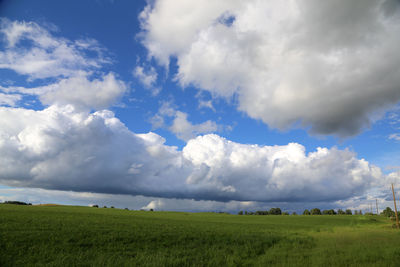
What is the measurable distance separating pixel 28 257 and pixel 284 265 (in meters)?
18.2

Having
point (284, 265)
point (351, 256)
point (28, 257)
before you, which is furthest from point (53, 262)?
point (351, 256)

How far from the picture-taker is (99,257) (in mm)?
17812

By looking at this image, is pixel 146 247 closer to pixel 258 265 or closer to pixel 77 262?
pixel 77 262

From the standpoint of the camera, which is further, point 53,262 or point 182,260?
point 182,260

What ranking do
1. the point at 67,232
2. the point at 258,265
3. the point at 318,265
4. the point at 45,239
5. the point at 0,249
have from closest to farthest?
the point at 318,265 → the point at 258,265 → the point at 0,249 → the point at 45,239 → the point at 67,232

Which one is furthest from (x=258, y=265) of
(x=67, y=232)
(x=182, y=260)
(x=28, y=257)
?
(x=67, y=232)

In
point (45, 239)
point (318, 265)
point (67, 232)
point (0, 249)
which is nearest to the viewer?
point (318, 265)

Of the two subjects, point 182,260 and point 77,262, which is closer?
point 77,262

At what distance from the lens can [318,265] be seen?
15727 mm

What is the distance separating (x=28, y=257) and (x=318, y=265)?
20.3 metres

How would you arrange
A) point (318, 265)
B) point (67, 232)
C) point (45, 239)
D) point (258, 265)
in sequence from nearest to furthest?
point (318, 265)
point (258, 265)
point (45, 239)
point (67, 232)

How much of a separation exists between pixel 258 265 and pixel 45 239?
19.8 meters

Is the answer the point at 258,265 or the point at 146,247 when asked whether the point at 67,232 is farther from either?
the point at 258,265

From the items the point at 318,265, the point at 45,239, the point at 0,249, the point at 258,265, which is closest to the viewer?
the point at 318,265
